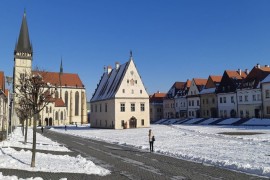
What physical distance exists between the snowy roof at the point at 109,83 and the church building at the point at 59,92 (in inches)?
974

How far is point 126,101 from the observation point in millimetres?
60156

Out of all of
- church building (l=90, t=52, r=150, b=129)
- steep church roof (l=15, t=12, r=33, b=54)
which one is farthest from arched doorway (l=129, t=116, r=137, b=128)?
steep church roof (l=15, t=12, r=33, b=54)

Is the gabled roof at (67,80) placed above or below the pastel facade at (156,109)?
above

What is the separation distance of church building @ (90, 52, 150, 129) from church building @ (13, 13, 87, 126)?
117 ft

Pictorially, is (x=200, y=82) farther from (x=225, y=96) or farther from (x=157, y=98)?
(x=157, y=98)

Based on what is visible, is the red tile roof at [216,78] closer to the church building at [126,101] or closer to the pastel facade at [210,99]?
the pastel facade at [210,99]

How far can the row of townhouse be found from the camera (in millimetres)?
60297

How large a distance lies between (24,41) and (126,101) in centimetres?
5270

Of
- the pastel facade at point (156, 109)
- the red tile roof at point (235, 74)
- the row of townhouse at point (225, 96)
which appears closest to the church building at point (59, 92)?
the pastel facade at point (156, 109)

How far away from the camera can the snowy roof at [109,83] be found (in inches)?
2432

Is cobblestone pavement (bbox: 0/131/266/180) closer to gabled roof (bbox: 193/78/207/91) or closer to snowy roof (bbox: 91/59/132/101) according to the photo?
snowy roof (bbox: 91/59/132/101)

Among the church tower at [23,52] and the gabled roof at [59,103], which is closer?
the church tower at [23,52]

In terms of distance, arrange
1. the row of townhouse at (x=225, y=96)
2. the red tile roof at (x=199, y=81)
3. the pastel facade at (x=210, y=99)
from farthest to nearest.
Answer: the red tile roof at (x=199, y=81), the pastel facade at (x=210, y=99), the row of townhouse at (x=225, y=96)

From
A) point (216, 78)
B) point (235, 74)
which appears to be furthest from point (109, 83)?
point (235, 74)
